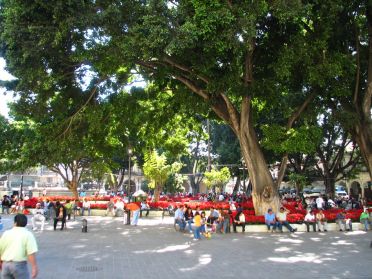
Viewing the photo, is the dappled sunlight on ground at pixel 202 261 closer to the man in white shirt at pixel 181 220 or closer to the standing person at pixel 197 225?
the standing person at pixel 197 225

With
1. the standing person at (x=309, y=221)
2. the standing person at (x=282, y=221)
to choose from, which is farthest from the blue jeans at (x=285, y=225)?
the standing person at (x=309, y=221)

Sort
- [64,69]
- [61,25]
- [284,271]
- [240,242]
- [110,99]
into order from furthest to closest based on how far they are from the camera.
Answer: [110,99] → [64,69] → [240,242] → [61,25] → [284,271]

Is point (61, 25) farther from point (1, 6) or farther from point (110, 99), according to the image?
point (110, 99)

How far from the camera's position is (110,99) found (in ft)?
68.9

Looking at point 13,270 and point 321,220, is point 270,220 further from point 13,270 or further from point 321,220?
point 13,270

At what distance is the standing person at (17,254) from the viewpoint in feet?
18.4

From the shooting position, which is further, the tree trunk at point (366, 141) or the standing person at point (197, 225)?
the tree trunk at point (366, 141)

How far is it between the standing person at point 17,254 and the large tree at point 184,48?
8356 mm

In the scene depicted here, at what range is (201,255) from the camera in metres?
12.0

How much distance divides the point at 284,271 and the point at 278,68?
8.40 meters

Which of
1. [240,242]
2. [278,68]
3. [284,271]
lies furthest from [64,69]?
[284,271]

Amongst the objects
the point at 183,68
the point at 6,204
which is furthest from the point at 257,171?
the point at 6,204

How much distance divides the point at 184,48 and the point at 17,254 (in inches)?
364

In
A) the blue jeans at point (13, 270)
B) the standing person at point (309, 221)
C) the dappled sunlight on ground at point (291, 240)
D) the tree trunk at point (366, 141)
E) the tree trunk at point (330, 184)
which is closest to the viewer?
the blue jeans at point (13, 270)
